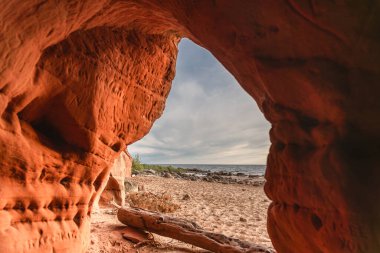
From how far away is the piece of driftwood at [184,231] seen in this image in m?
4.43

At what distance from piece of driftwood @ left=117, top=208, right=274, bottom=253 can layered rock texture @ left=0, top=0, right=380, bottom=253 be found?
5.56ft

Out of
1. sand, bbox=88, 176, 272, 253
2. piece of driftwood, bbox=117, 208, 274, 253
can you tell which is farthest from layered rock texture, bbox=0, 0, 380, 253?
piece of driftwood, bbox=117, 208, 274, 253

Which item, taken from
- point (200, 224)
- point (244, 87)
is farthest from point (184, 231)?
point (244, 87)

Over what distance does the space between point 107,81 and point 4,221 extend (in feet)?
6.46

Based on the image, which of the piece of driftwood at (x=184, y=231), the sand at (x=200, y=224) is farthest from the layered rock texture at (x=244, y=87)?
the piece of driftwood at (x=184, y=231)

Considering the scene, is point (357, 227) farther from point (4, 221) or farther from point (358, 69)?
point (4, 221)

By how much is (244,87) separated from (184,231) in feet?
10.7

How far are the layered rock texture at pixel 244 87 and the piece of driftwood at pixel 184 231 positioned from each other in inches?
66.8

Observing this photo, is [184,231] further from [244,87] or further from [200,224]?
[244,87]

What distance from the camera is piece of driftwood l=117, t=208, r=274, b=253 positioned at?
14.5 ft

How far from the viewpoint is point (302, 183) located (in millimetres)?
2121

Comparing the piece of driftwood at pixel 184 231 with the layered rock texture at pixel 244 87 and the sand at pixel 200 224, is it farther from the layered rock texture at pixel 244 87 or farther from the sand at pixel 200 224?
the layered rock texture at pixel 244 87

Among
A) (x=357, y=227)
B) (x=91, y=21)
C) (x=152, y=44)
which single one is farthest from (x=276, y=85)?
(x=152, y=44)

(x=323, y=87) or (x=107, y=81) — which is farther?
(x=107, y=81)
